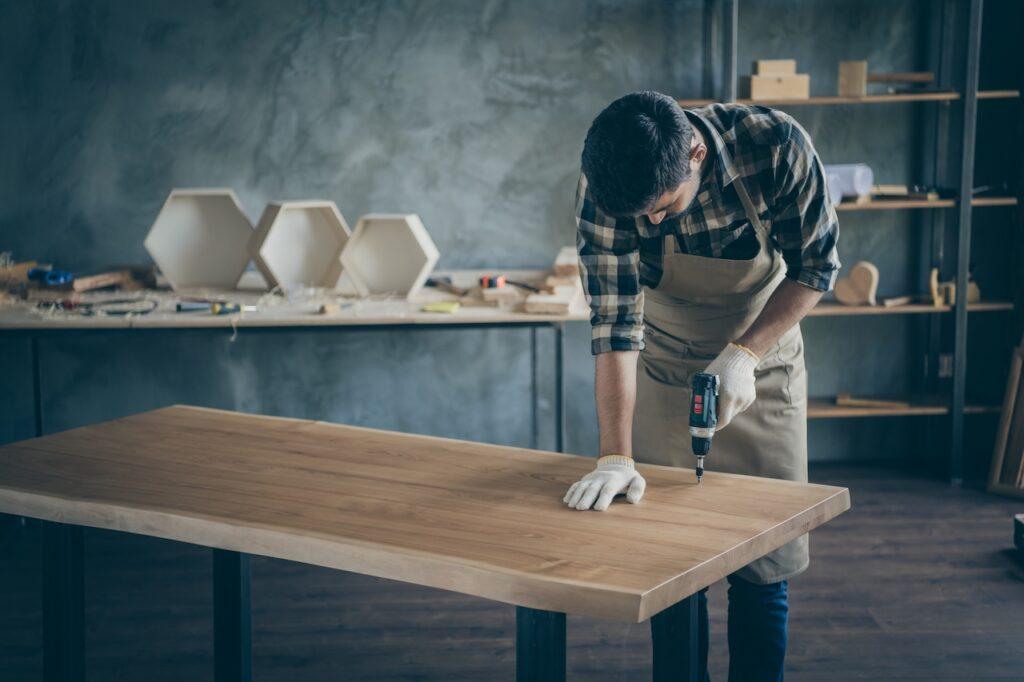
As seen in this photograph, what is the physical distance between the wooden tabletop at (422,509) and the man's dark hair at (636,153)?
54 centimetres

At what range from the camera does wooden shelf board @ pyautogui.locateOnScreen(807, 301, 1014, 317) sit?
14.6 ft

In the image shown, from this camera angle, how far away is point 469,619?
3328 millimetres

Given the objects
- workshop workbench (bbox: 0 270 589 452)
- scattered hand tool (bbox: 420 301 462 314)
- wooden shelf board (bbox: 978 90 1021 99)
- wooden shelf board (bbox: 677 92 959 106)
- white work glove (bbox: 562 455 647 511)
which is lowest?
white work glove (bbox: 562 455 647 511)

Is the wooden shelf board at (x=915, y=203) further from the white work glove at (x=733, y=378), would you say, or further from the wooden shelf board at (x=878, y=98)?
the white work glove at (x=733, y=378)

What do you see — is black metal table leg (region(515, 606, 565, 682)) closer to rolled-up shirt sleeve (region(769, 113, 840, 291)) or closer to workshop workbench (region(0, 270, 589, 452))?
rolled-up shirt sleeve (region(769, 113, 840, 291))

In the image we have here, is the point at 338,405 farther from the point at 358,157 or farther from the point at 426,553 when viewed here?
the point at 426,553

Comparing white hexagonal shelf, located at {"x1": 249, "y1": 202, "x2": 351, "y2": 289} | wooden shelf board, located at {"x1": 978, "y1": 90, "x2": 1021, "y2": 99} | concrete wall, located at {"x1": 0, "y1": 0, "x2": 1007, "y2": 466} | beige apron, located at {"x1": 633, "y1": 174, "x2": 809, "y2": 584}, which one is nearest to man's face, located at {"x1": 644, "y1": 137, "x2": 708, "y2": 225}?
beige apron, located at {"x1": 633, "y1": 174, "x2": 809, "y2": 584}

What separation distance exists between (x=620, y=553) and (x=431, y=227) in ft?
10.6

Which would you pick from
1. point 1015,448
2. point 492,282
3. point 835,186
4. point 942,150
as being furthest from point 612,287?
point 942,150

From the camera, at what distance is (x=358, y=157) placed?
4.65 m

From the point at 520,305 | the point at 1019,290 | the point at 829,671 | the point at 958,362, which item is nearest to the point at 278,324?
the point at 520,305

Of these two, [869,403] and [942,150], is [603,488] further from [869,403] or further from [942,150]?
[942,150]

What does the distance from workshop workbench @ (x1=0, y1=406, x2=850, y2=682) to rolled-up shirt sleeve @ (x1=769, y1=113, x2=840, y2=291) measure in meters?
→ 0.48

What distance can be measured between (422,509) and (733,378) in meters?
0.69
